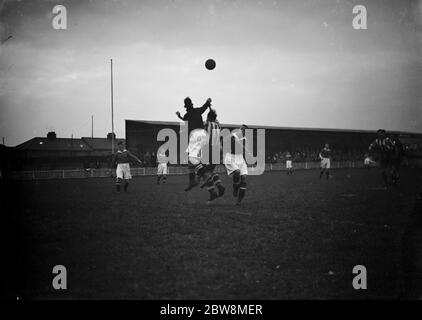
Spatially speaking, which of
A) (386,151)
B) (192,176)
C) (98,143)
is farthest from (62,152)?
(386,151)

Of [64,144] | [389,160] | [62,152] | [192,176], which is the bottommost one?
[192,176]

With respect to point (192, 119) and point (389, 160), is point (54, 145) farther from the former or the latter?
point (389, 160)

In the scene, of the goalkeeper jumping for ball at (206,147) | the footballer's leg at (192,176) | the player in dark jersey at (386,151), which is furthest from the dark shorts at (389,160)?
the footballer's leg at (192,176)

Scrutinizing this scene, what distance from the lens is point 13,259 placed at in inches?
197

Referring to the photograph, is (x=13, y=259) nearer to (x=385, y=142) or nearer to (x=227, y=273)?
(x=227, y=273)

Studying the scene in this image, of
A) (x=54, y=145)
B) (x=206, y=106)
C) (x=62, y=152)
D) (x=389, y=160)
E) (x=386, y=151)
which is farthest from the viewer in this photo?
(x=54, y=145)

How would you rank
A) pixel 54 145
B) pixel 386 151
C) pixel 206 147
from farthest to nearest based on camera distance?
pixel 54 145, pixel 386 151, pixel 206 147

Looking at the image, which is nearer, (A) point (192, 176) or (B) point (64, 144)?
(A) point (192, 176)

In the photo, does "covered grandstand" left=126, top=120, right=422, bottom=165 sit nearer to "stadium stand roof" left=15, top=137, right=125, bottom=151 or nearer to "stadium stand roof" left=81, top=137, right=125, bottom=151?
→ "stadium stand roof" left=15, top=137, right=125, bottom=151

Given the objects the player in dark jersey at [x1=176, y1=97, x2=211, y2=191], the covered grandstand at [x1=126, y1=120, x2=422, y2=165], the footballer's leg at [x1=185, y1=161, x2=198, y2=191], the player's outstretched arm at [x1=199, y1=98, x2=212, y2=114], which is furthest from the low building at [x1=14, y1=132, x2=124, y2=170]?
the player's outstretched arm at [x1=199, y1=98, x2=212, y2=114]

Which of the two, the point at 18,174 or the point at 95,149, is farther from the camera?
the point at 95,149

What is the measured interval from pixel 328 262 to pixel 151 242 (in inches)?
102

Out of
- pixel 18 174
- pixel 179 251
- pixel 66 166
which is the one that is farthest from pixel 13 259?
pixel 66 166
